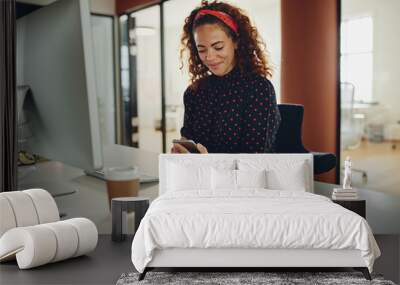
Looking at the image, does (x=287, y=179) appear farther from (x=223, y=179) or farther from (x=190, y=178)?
(x=190, y=178)

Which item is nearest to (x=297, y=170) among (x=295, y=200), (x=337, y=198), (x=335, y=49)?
(x=337, y=198)

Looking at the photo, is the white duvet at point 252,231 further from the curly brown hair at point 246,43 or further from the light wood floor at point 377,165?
the curly brown hair at point 246,43

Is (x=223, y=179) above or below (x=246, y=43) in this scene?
below

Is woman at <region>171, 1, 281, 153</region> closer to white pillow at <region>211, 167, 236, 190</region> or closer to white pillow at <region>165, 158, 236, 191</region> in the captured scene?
white pillow at <region>165, 158, 236, 191</region>

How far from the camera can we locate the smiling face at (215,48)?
22.9 feet

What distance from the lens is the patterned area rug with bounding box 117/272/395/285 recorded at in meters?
4.99

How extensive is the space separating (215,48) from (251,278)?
2.80 metres

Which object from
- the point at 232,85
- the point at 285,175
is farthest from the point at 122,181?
the point at 285,175

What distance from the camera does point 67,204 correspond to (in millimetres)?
7402

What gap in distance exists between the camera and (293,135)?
23.1ft

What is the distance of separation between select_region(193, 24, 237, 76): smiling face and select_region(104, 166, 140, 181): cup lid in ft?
4.49

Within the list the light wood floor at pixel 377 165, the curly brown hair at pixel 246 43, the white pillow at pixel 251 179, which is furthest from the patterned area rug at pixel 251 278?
the curly brown hair at pixel 246 43

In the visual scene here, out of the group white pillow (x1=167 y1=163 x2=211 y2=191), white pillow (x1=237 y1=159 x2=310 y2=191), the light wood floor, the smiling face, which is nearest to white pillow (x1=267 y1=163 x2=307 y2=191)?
white pillow (x1=237 y1=159 x2=310 y2=191)

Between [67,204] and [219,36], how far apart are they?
2.49m
